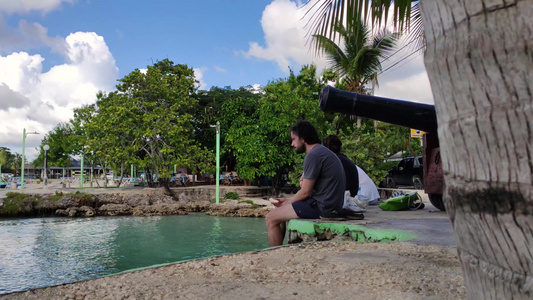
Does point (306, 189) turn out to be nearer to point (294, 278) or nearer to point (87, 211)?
point (294, 278)

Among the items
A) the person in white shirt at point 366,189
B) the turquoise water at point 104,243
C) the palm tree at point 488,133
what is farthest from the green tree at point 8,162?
the palm tree at point 488,133

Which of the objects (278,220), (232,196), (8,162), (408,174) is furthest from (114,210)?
(8,162)

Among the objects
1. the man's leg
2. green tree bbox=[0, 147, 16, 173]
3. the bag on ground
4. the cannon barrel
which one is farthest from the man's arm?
green tree bbox=[0, 147, 16, 173]

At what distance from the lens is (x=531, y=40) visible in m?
0.83

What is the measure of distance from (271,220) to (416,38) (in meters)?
3.69

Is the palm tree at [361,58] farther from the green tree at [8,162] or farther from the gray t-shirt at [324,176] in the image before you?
the green tree at [8,162]

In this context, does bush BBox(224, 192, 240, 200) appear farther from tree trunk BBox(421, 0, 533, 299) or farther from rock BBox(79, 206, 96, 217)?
tree trunk BBox(421, 0, 533, 299)

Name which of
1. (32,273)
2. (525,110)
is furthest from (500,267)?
(32,273)

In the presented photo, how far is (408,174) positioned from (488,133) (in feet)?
63.9

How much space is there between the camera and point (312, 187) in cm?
461

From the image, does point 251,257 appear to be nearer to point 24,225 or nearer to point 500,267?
point 500,267

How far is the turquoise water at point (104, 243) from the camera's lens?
736cm

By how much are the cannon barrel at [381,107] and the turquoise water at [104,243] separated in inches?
173

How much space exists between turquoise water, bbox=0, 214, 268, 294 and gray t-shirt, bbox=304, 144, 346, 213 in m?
4.21
